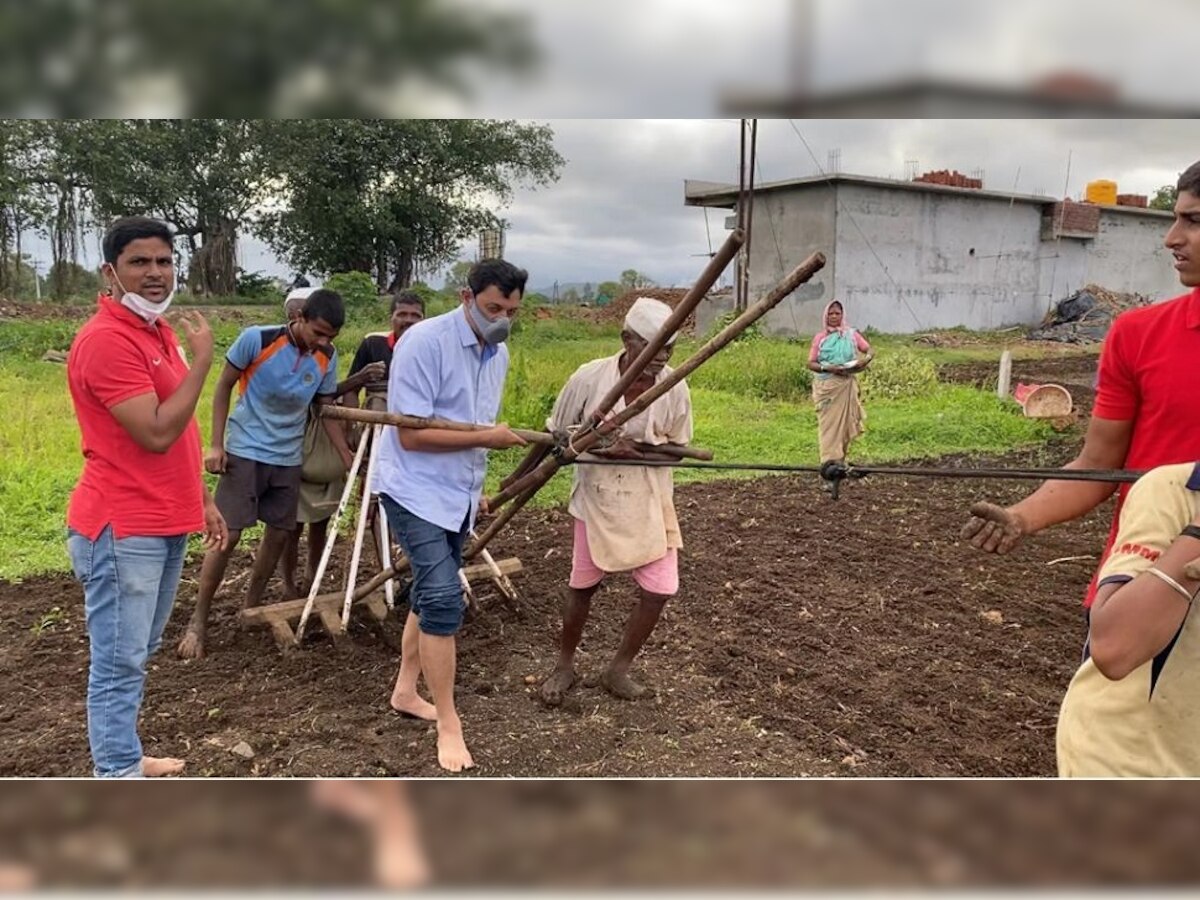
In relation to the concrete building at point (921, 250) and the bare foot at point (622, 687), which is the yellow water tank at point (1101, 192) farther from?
the bare foot at point (622, 687)

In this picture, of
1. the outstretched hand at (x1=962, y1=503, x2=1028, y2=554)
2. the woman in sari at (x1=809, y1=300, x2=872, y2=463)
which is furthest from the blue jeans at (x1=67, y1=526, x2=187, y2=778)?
the woman in sari at (x1=809, y1=300, x2=872, y2=463)

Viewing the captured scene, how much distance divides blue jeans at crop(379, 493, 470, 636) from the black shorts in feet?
3.45

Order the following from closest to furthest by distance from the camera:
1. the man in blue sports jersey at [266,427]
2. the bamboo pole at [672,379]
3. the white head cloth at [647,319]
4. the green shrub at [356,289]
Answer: the bamboo pole at [672,379] < the white head cloth at [647,319] < the man in blue sports jersey at [266,427] < the green shrub at [356,289]

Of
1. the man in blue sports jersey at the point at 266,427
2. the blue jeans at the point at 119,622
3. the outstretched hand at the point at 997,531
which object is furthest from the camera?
the man in blue sports jersey at the point at 266,427

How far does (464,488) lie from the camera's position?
287 centimetres

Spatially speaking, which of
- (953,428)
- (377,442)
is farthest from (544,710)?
(953,428)

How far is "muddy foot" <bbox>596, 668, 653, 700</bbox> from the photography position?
11.1 feet

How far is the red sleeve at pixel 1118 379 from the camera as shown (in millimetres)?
1954

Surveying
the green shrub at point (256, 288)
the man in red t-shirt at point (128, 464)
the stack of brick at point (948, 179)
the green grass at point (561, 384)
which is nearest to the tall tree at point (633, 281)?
the green grass at point (561, 384)

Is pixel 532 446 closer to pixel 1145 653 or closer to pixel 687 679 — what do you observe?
pixel 687 679

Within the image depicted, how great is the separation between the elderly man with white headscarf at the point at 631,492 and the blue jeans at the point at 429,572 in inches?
21.9

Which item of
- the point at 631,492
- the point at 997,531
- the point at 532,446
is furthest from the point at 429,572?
the point at 997,531

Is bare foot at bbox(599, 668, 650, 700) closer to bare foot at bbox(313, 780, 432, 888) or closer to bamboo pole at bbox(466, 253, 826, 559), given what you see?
bamboo pole at bbox(466, 253, 826, 559)

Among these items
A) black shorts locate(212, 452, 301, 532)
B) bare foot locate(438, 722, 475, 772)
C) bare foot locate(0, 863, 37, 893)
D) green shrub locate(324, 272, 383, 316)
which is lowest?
bare foot locate(438, 722, 475, 772)
